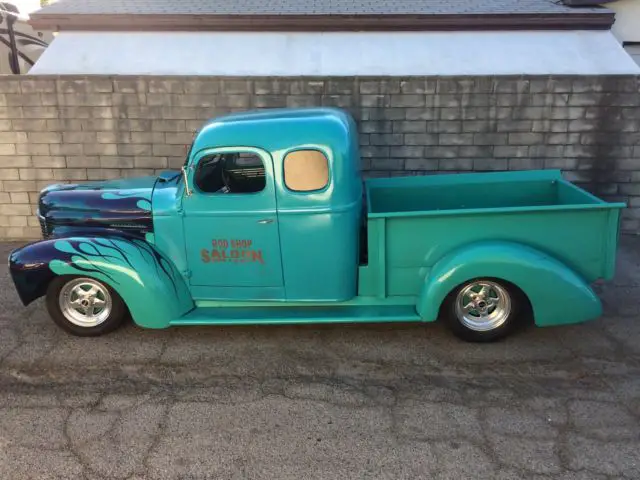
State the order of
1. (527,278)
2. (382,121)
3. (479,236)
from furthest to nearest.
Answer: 1. (382,121)
2. (479,236)
3. (527,278)

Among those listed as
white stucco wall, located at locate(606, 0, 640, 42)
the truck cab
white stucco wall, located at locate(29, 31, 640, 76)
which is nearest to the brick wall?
white stucco wall, located at locate(29, 31, 640, 76)

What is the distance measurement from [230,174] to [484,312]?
2522 millimetres

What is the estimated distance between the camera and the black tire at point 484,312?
452 centimetres

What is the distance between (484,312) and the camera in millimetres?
4652

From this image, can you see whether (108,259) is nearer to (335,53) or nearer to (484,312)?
(484,312)

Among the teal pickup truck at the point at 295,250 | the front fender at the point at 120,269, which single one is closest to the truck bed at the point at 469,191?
the teal pickup truck at the point at 295,250

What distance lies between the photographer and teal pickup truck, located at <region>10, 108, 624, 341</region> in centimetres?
435

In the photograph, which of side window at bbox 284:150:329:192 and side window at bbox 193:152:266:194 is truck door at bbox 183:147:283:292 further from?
side window at bbox 284:150:329:192

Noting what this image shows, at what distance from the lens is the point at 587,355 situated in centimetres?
448

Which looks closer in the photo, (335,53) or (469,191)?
(469,191)

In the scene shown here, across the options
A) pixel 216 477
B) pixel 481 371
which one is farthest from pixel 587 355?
pixel 216 477

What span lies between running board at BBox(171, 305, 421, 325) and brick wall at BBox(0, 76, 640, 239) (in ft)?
10.1

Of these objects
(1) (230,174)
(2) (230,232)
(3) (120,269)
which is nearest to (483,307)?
(2) (230,232)

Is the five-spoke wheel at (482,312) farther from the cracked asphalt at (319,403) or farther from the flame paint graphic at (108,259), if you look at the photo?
the flame paint graphic at (108,259)
